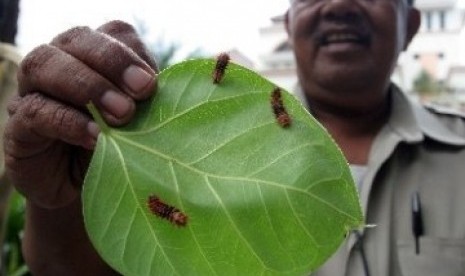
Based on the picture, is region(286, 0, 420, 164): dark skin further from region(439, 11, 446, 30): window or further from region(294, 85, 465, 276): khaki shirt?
region(439, 11, 446, 30): window

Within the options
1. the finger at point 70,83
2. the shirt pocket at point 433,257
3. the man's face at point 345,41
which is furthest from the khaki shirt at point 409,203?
the finger at point 70,83

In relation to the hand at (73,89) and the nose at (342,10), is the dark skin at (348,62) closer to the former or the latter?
the nose at (342,10)

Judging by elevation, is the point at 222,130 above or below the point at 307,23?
above

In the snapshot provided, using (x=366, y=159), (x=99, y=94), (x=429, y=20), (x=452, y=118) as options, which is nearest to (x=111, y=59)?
(x=99, y=94)

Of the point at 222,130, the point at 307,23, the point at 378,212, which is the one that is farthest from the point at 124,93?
the point at 307,23

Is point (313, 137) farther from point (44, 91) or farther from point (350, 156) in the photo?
point (350, 156)

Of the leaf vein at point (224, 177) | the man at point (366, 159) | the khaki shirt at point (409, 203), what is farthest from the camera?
the khaki shirt at point (409, 203)

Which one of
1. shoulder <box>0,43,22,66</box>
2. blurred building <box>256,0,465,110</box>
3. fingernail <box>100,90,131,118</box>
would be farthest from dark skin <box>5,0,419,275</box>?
blurred building <box>256,0,465,110</box>
